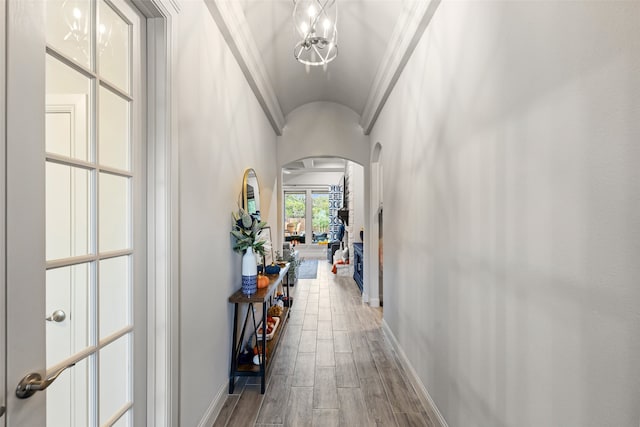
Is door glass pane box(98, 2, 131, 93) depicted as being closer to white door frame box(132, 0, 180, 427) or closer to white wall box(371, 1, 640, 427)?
white door frame box(132, 0, 180, 427)

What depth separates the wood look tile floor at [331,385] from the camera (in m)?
2.14

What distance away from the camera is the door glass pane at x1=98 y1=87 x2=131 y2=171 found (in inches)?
47.1

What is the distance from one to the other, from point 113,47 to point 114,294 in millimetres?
936

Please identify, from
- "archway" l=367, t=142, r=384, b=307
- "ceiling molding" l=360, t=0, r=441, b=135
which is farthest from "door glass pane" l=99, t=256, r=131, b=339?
"archway" l=367, t=142, r=384, b=307

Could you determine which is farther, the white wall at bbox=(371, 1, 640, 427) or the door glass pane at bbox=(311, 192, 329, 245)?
the door glass pane at bbox=(311, 192, 329, 245)

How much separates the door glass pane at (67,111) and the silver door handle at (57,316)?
477mm

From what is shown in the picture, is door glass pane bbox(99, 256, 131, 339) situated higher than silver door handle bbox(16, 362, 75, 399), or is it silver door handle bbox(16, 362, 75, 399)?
door glass pane bbox(99, 256, 131, 339)

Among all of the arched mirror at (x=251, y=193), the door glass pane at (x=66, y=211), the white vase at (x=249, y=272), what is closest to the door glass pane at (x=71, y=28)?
the door glass pane at (x=66, y=211)

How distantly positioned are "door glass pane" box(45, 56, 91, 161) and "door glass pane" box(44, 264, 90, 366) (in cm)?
37

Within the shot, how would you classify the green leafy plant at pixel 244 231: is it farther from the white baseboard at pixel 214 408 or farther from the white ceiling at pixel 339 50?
the white ceiling at pixel 339 50

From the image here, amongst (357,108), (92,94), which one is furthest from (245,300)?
(357,108)

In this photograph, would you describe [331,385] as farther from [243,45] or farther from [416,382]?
[243,45]

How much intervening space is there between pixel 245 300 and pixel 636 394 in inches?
82.4

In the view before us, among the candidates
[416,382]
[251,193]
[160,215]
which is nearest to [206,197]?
[160,215]
